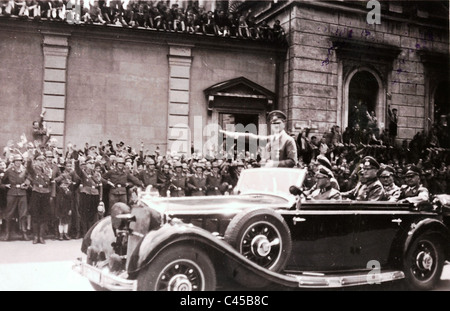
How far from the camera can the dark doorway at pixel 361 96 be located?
1361 cm

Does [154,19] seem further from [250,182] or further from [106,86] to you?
[250,182]

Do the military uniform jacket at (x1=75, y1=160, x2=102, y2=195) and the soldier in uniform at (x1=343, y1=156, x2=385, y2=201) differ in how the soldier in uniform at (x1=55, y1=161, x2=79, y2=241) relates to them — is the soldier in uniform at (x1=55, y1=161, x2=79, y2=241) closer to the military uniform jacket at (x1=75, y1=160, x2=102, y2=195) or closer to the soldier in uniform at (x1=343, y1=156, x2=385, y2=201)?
the military uniform jacket at (x1=75, y1=160, x2=102, y2=195)

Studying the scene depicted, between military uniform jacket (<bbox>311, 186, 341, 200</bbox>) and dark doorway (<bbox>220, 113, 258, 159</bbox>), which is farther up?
dark doorway (<bbox>220, 113, 258, 159</bbox>)

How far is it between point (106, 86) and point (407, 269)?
880cm

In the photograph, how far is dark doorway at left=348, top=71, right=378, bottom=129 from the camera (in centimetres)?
1361

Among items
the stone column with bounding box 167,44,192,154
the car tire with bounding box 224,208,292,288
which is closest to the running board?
the car tire with bounding box 224,208,292,288

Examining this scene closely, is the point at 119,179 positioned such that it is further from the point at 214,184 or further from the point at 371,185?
the point at 371,185

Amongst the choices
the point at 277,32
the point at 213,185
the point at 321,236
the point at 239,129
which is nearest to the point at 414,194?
the point at 321,236

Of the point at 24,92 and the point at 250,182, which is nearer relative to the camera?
the point at 250,182

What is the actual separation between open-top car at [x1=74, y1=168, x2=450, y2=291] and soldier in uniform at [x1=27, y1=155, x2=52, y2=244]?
3447 mm

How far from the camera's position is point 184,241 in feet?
14.2
